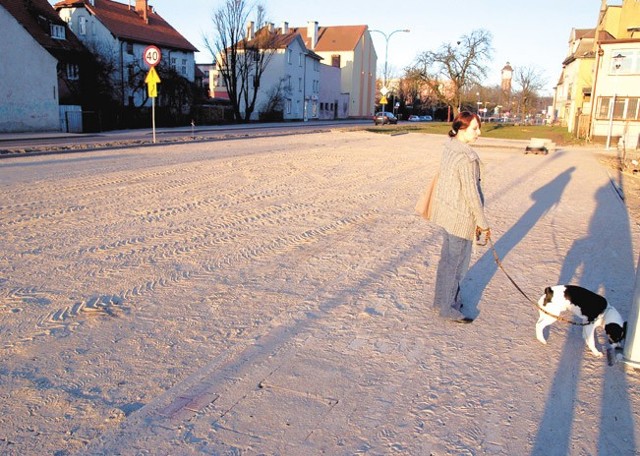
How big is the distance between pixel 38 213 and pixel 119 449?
6.40 metres

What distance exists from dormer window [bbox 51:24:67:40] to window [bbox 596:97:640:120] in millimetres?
34263

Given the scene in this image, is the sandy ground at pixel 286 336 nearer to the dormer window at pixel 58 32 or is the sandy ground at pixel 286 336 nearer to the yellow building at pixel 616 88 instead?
the yellow building at pixel 616 88

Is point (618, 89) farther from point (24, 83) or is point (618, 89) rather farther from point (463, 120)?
point (463, 120)

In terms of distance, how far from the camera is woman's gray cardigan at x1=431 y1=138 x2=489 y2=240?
472 centimetres

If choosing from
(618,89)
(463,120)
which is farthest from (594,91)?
(463,120)

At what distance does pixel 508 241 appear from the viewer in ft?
26.8

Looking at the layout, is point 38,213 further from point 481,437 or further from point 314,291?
point 481,437

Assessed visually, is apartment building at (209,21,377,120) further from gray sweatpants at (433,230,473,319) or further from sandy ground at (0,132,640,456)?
gray sweatpants at (433,230,473,319)

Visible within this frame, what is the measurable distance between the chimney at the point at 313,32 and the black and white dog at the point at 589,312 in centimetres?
8173

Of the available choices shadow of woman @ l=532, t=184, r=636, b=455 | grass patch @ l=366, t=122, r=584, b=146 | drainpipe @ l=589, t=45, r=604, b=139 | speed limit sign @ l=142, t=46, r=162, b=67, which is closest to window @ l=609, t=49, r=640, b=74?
drainpipe @ l=589, t=45, r=604, b=139

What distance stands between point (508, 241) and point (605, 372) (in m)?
4.09

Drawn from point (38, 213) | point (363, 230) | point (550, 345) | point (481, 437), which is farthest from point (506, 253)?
point (38, 213)

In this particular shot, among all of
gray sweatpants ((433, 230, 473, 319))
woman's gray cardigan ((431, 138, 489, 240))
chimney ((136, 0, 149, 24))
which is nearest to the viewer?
woman's gray cardigan ((431, 138, 489, 240))

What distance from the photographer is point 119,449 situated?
10.1 ft
